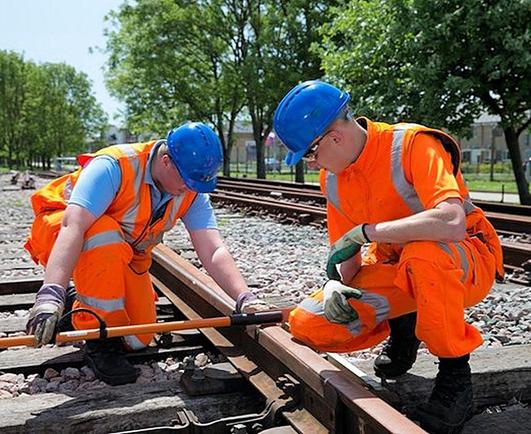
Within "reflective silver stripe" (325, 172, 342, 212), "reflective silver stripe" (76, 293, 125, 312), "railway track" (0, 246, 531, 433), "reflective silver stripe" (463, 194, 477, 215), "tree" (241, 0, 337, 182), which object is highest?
"tree" (241, 0, 337, 182)

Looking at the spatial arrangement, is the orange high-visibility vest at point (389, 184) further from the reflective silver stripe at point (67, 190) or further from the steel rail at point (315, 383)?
the reflective silver stripe at point (67, 190)

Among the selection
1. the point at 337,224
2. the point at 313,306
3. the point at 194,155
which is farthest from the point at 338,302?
the point at 194,155

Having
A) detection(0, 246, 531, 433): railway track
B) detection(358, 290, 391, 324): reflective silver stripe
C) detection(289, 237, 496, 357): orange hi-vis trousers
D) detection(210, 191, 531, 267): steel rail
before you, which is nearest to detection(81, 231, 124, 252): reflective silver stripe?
detection(0, 246, 531, 433): railway track

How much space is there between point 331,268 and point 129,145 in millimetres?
1332

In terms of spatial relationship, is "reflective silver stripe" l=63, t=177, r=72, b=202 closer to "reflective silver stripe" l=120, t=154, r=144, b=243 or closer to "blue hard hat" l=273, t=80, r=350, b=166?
"reflective silver stripe" l=120, t=154, r=144, b=243

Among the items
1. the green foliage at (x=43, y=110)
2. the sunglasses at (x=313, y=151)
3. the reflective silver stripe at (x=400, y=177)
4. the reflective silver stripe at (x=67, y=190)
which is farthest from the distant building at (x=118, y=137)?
the reflective silver stripe at (x=400, y=177)

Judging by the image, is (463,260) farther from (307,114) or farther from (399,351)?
(307,114)

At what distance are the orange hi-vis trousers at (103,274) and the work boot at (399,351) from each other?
1248mm

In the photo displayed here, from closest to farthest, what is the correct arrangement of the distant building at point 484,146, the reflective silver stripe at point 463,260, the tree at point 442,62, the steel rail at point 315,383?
the steel rail at point 315,383, the reflective silver stripe at point 463,260, the tree at point 442,62, the distant building at point 484,146

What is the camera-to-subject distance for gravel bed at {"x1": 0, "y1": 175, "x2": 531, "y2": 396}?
4113 mm

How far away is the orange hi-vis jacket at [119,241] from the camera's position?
3268 mm

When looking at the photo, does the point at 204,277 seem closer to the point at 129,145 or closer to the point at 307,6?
the point at 129,145

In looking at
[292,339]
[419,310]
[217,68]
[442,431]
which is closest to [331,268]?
[292,339]

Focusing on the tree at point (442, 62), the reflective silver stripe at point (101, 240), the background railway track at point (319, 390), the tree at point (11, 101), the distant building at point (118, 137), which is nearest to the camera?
the background railway track at point (319, 390)
